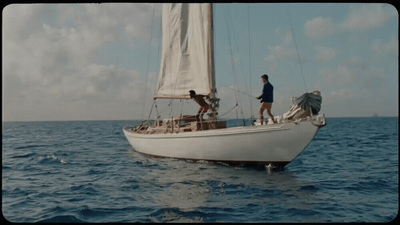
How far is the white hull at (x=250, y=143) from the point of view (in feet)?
42.5

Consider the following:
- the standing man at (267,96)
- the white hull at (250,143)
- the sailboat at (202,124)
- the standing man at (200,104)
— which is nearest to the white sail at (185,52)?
the sailboat at (202,124)

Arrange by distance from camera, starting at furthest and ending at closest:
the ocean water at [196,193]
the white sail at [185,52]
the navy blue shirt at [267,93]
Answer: the white sail at [185,52] < the navy blue shirt at [267,93] < the ocean water at [196,193]

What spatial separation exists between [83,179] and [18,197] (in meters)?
2.86

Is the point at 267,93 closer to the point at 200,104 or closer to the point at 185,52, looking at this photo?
the point at 200,104

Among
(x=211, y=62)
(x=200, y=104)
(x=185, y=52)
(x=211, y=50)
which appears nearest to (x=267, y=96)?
(x=200, y=104)

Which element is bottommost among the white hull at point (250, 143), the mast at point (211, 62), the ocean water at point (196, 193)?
the ocean water at point (196, 193)

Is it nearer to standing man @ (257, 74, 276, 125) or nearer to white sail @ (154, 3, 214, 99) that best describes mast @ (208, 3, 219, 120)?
white sail @ (154, 3, 214, 99)

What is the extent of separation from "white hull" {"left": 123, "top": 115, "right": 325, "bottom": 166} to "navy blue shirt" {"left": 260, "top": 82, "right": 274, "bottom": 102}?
104cm

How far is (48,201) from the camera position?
9047 millimetres

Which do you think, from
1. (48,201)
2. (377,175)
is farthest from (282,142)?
(48,201)

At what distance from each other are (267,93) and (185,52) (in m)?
6.57

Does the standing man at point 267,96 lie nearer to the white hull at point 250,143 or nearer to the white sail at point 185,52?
the white hull at point 250,143

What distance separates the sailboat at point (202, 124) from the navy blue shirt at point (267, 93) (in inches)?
34.1

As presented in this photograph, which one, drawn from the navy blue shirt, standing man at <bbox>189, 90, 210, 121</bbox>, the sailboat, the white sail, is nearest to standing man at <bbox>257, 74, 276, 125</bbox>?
the navy blue shirt
